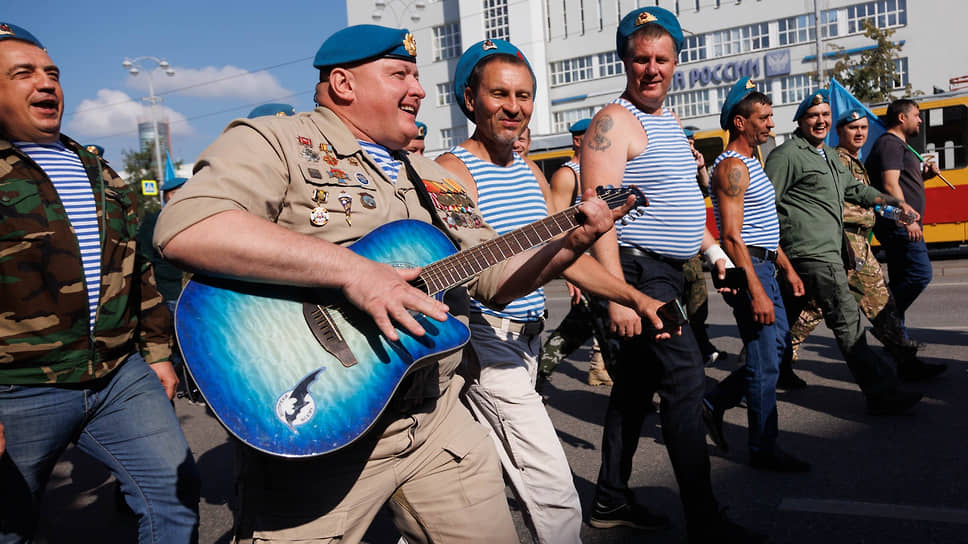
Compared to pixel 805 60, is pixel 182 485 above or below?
below

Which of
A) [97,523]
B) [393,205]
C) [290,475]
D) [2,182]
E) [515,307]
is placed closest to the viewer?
[290,475]

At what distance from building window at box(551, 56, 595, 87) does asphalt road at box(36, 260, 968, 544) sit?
40679 mm

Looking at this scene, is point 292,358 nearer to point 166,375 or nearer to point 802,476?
point 166,375

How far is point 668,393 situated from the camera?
3.17 m

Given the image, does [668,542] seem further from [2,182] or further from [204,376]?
[2,182]

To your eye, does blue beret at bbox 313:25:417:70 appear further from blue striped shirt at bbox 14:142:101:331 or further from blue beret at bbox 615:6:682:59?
blue beret at bbox 615:6:682:59

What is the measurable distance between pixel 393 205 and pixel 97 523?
10.6 feet

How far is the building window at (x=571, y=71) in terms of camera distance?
45031 millimetres

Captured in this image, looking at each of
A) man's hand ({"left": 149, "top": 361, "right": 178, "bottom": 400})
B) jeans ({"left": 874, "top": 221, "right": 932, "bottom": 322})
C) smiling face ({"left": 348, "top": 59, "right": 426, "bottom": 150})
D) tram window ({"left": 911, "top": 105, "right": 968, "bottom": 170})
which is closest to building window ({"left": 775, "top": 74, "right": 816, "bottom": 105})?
tram window ({"left": 911, "top": 105, "right": 968, "bottom": 170})

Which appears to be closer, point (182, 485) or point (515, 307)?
point (182, 485)

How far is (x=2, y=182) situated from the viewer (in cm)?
242

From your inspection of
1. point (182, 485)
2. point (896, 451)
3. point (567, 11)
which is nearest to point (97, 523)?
point (182, 485)

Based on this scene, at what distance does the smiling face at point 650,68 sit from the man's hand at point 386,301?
1.98m

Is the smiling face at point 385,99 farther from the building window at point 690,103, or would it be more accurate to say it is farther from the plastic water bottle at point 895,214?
the building window at point 690,103
